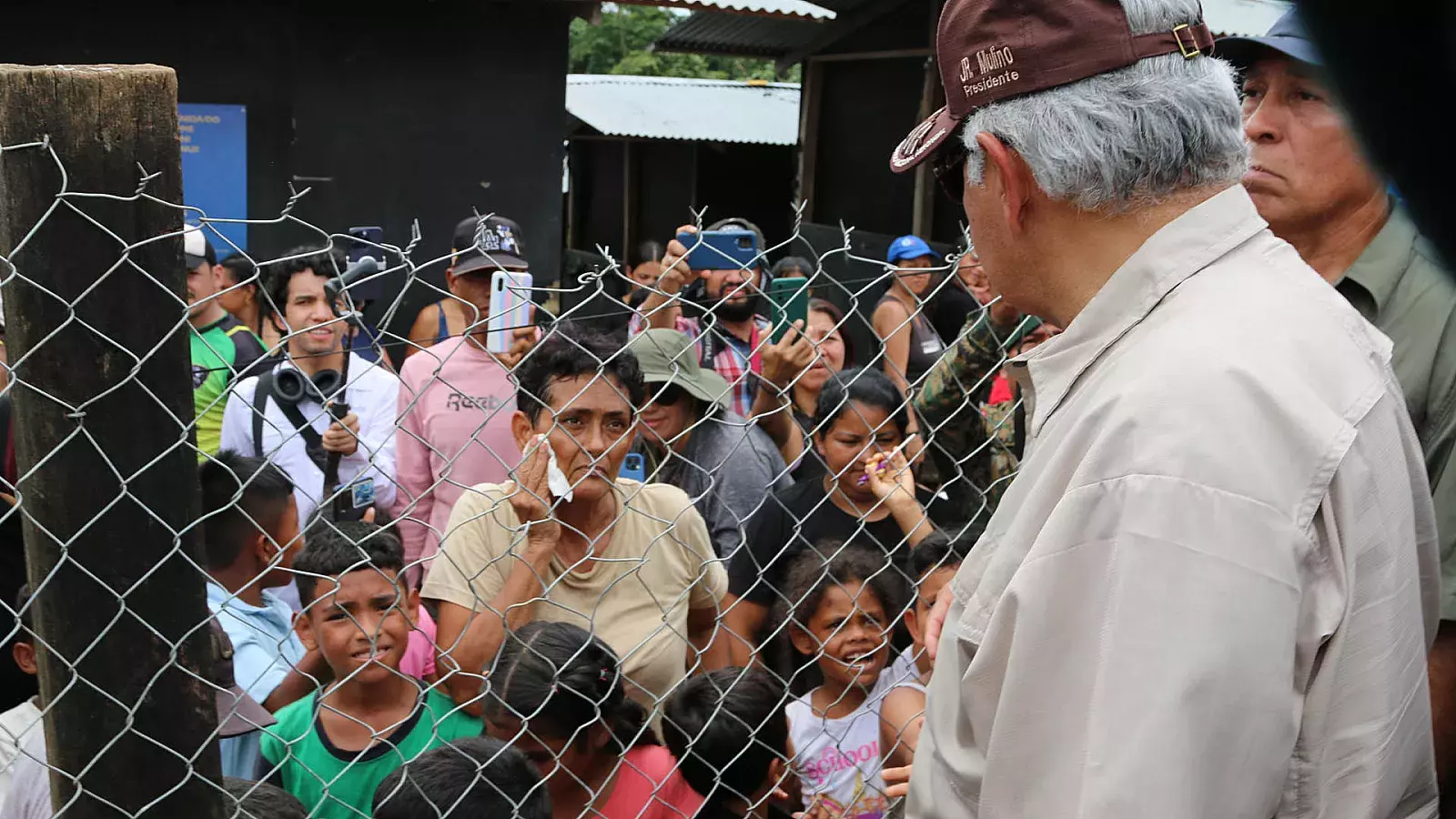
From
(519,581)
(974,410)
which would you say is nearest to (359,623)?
(519,581)

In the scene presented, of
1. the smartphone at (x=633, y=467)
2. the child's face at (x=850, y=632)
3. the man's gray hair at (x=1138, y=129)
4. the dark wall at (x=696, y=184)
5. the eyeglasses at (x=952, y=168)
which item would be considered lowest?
the dark wall at (x=696, y=184)

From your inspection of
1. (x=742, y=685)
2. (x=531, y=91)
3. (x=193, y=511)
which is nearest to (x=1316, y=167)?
(x=742, y=685)

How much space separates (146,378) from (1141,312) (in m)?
1.17

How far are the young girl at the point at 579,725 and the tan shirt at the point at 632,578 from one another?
115 millimetres

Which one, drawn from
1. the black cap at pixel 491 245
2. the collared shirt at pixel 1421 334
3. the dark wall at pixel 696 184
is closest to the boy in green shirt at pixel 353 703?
the collared shirt at pixel 1421 334

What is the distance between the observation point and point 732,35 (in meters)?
10.4

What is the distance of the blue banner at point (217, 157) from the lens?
24.4 feet

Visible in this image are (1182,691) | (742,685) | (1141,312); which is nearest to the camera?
(1182,691)

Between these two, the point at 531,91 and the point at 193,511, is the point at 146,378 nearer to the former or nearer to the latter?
the point at 193,511

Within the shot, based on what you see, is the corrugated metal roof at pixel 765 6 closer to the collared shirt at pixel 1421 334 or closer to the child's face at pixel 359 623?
the child's face at pixel 359 623

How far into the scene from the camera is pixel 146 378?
1524 millimetres

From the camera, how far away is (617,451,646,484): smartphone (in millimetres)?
3006

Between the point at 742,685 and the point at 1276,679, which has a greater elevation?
the point at 1276,679

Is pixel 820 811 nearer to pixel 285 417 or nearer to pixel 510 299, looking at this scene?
pixel 510 299
